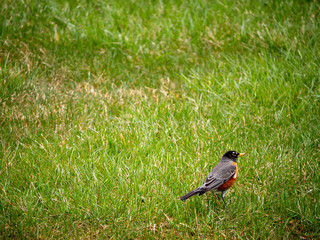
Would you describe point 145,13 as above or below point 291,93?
above

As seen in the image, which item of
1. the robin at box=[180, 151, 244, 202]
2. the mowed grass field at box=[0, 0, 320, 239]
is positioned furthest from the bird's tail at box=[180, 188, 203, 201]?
the mowed grass field at box=[0, 0, 320, 239]

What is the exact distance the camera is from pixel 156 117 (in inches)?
208

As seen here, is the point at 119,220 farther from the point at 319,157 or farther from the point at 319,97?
the point at 319,97

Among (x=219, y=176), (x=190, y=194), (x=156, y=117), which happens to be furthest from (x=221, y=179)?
(x=156, y=117)

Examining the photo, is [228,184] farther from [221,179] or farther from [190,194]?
[190,194]

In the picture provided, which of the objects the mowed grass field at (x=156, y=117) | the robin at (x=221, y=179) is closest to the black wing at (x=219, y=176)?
the robin at (x=221, y=179)

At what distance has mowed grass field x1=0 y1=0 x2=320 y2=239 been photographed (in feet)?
12.6

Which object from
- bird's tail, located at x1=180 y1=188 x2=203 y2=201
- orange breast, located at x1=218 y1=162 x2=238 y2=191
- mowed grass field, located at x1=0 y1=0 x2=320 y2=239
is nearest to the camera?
bird's tail, located at x1=180 y1=188 x2=203 y2=201

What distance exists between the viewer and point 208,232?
3705mm

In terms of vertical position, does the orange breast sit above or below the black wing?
below

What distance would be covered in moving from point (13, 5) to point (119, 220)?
4.88 meters

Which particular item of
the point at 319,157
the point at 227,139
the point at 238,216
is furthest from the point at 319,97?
the point at 238,216

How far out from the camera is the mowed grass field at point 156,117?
3834 millimetres

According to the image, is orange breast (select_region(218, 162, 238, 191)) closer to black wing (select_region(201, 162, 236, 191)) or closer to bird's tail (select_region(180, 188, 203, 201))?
black wing (select_region(201, 162, 236, 191))
